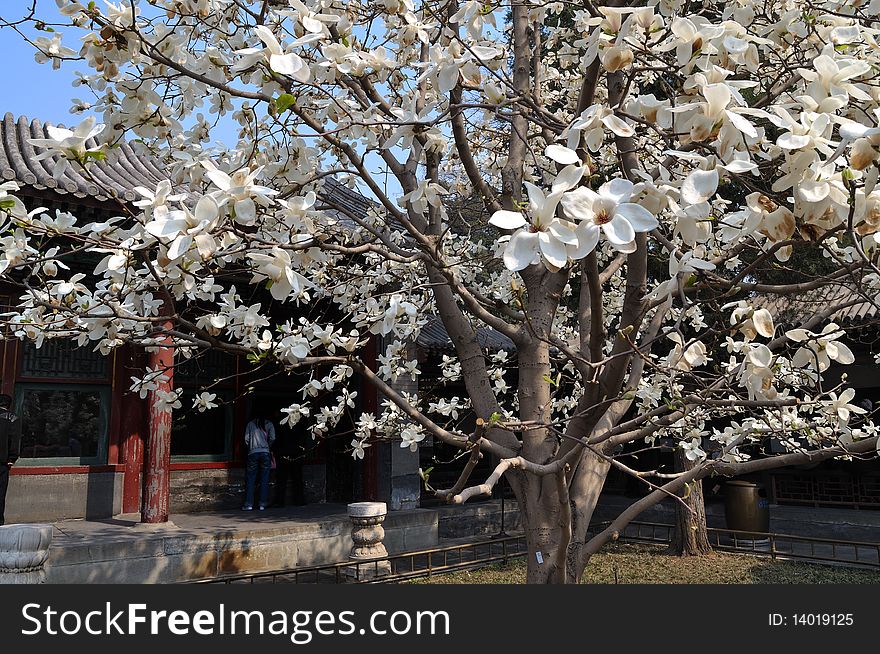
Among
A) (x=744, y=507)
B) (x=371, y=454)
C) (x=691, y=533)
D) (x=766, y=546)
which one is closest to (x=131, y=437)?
(x=371, y=454)

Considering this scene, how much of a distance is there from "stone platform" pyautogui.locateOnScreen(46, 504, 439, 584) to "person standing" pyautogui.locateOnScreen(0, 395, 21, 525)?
71 cm

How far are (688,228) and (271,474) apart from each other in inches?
383

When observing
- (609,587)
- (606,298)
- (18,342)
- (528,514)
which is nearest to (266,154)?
(528,514)

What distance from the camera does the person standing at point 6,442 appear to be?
22.8 feet

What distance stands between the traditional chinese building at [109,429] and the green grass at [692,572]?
78.3 inches

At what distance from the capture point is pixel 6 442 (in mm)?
6957

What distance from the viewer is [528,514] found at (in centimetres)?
322

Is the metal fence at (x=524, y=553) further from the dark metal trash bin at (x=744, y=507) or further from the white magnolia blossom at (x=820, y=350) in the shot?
the white magnolia blossom at (x=820, y=350)

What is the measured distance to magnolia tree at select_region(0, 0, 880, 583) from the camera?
1.58 metres

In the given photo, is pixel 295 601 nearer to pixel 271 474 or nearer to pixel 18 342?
pixel 18 342

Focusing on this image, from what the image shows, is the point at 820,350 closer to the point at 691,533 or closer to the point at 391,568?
the point at 391,568

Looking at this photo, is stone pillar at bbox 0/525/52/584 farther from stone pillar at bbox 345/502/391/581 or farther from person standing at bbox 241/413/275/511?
person standing at bbox 241/413/275/511

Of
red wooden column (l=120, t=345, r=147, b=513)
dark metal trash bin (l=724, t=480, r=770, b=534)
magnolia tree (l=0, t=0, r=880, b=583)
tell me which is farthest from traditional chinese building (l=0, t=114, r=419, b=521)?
dark metal trash bin (l=724, t=480, r=770, b=534)

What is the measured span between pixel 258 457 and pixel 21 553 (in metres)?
4.85
